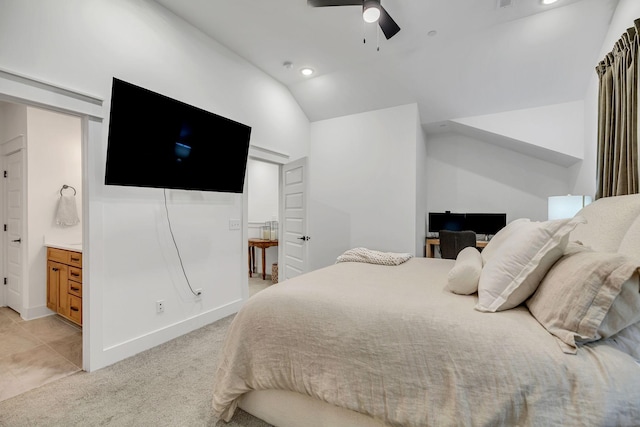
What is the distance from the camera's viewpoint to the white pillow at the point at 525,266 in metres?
1.20

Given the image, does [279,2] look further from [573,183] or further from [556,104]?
[573,183]

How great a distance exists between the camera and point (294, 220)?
3957 millimetres

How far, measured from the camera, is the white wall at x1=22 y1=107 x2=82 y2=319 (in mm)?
3182

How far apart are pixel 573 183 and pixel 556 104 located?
109 cm

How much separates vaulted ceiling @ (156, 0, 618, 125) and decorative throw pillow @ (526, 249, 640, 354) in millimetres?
2505

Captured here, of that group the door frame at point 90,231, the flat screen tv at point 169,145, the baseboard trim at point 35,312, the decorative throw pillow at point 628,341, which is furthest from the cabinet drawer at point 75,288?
the decorative throw pillow at point 628,341

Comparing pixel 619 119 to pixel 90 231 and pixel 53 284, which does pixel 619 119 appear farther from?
pixel 53 284

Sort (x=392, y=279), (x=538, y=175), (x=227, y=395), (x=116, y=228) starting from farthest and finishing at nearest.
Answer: (x=538, y=175)
(x=116, y=228)
(x=392, y=279)
(x=227, y=395)

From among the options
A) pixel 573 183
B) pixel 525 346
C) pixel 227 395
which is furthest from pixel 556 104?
pixel 227 395

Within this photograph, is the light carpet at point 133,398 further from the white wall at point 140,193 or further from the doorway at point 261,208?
the doorway at point 261,208

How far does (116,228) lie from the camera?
225 cm

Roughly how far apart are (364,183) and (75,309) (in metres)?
3.67

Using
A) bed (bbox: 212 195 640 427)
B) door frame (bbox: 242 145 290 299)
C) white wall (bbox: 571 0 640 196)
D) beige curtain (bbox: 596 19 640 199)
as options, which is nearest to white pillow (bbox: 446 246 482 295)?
bed (bbox: 212 195 640 427)

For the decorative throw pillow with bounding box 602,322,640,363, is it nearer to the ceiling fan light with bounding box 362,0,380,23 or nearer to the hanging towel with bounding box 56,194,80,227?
the ceiling fan light with bounding box 362,0,380,23
